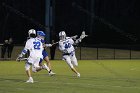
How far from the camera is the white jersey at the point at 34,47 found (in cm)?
2038

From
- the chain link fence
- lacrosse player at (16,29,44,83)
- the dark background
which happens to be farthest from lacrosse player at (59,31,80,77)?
the dark background

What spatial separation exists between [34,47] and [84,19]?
42137mm

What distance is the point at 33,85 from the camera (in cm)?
1930

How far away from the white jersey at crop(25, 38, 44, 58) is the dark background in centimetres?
3609

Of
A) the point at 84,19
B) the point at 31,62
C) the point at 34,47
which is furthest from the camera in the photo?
the point at 84,19

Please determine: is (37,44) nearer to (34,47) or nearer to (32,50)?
(34,47)

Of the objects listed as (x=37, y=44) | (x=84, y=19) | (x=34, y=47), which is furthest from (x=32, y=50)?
(x=84, y=19)

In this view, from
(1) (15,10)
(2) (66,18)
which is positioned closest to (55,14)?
(2) (66,18)

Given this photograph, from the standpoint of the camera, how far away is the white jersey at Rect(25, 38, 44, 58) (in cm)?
2038

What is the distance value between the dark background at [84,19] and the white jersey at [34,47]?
3609cm

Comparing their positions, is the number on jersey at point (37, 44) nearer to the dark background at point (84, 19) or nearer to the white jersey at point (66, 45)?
the white jersey at point (66, 45)

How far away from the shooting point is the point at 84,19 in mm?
62438

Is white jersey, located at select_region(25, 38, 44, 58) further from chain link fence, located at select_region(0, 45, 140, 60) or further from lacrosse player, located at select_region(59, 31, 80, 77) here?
chain link fence, located at select_region(0, 45, 140, 60)

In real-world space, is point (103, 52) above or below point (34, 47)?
above
